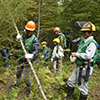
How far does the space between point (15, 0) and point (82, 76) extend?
125 inches

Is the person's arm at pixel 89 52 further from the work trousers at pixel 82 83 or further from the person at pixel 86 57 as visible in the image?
the work trousers at pixel 82 83

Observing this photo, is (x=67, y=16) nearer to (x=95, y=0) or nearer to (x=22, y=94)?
(x=95, y=0)

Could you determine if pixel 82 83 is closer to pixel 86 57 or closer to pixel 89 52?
pixel 86 57

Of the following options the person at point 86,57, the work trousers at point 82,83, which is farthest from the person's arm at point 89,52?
the work trousers at point 82,83

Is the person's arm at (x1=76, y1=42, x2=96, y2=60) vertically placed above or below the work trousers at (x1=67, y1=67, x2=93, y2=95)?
above

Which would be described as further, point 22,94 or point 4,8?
point 22,94

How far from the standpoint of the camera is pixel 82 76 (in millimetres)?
2955

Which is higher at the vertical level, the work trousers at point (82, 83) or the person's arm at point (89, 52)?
the person's arm at point (89, 52)

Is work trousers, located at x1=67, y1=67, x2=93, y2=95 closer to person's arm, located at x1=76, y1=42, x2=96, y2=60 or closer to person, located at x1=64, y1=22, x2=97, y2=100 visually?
person, located at x1=64, y1=22, x2=97, y2=100

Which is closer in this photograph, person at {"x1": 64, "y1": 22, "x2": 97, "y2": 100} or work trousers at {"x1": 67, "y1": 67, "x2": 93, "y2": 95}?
person at {"x1": 64, "y1": 22, "x2": 97, "y2": 100}

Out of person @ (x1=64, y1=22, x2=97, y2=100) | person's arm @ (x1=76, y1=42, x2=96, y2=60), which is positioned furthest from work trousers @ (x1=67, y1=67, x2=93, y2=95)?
person's arm @ (x1=76, y1=42, x2=96, y2=60)

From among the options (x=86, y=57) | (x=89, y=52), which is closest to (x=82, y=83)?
(x=86, y=57)

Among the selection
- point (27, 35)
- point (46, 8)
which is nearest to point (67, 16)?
point (46, 8)

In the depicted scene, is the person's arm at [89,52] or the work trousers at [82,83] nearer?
the person's arm at [89,52]
